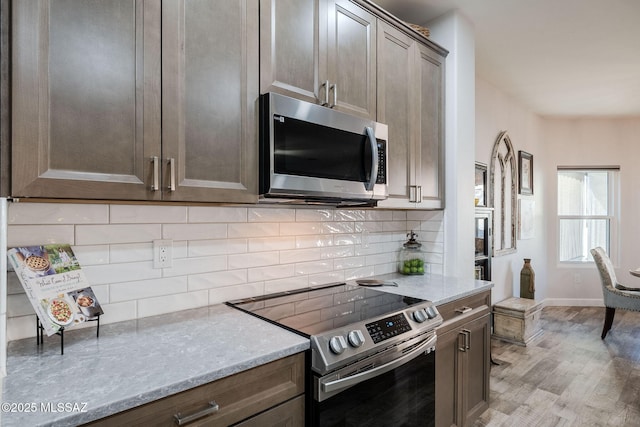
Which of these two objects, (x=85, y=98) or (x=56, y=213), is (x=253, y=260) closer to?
(x=56, y=213)

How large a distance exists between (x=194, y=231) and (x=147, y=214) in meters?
0.21

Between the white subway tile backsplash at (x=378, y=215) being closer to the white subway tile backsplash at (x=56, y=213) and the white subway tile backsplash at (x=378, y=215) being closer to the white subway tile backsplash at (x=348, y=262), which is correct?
the white subway tile backsplash at (x=348, y=262)

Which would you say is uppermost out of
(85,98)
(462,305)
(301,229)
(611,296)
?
(85,98)

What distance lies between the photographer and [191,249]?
1633 millimetres

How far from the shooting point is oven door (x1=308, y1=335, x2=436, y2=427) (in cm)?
125

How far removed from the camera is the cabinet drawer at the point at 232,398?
918mm

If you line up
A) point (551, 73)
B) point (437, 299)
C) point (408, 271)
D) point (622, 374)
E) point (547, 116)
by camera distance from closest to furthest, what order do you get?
point (437, 299) < point (408, 271) < point (622, 374) < point (551, 73) < point (547, 116)

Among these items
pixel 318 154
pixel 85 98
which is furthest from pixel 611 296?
pixel 85 98

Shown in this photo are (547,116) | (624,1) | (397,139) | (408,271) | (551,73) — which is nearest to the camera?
(397,139)

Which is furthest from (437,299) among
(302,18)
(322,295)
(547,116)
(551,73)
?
(547,116)

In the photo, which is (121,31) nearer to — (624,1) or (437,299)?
(437,299)

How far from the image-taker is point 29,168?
982 millimetres

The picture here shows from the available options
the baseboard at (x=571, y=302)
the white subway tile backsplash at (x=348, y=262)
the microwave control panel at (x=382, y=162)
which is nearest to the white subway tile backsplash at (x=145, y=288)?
the white subway tile backsplash at (x=348, y=262)

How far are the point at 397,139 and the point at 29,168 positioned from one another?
1.73m
